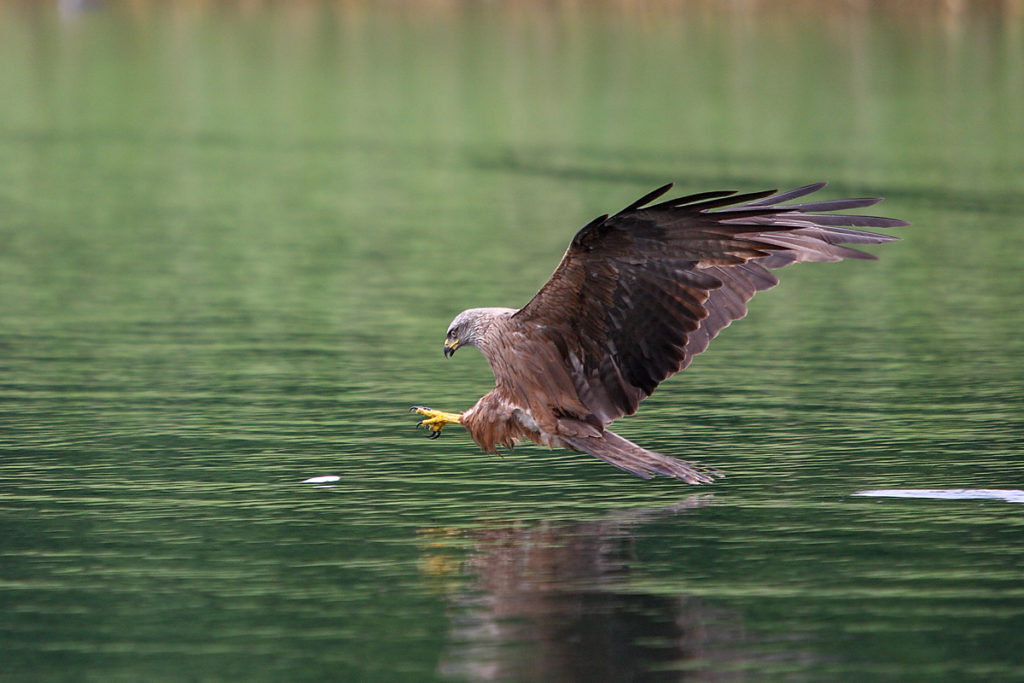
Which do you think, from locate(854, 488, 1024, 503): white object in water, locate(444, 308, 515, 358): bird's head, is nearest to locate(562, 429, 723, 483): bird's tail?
locate(444, 308, 515, 358): bird's head

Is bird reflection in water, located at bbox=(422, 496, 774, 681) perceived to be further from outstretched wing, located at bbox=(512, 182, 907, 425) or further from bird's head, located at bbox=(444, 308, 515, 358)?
bird's head, located at bbox=(444, 308, 515, 358)

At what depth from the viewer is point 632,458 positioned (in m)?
9.06

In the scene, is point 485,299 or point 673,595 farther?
point 485,299

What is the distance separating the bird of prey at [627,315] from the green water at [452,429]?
306 millimetres

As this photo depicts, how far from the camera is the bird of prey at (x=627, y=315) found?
28.7 ft

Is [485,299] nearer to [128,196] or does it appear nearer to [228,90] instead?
[128,196]

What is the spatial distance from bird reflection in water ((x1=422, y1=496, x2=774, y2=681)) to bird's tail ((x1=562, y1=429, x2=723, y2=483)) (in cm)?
45

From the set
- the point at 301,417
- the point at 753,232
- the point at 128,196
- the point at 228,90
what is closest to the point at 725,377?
the point at 301,417

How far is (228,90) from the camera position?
38.0 meters

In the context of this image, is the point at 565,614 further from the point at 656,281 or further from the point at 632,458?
the point at 656,281

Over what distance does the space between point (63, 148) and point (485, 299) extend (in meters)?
15.1

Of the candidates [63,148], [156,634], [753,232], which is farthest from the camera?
[63,148]

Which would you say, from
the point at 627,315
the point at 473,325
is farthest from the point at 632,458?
the point at 473,325

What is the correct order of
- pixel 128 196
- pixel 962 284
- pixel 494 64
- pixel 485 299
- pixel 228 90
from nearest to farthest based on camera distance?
pixel 485 299 → pixel 962 284 → pixel 128 196 → pixel 228 90 → pixel 494 64
